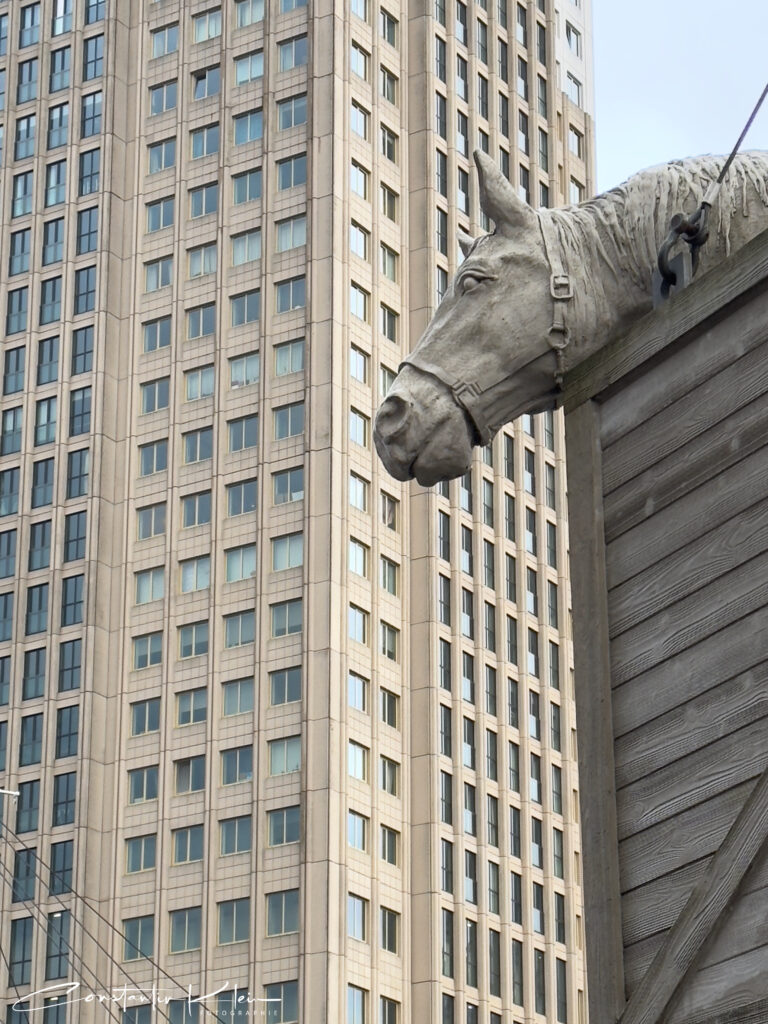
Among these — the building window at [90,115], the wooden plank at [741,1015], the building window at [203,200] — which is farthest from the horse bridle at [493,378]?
the building window at [90,115]

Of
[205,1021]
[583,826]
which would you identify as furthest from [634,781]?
[205,1021]

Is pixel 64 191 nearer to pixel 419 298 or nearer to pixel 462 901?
pixel 419 298

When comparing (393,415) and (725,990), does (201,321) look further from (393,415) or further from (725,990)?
(725,990)

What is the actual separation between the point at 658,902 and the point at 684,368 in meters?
1.99

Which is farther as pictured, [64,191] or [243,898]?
[64,191]

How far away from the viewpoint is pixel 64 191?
90562 mm

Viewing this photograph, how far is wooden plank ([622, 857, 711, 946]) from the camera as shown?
765cm

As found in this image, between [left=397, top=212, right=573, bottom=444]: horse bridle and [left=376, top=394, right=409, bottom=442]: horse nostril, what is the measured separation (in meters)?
0.19

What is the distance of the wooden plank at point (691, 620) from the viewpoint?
770cm

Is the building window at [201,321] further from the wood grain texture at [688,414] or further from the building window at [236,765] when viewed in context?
the wood grain texture at [688,414]

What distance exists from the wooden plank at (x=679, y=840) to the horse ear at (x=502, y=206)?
8.86ft

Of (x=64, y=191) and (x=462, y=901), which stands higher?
(x=64, y=191)

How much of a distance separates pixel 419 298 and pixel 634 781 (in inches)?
3161

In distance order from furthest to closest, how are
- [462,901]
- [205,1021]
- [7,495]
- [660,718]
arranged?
[7,495], [462,901], [205,1021], [660,718]
